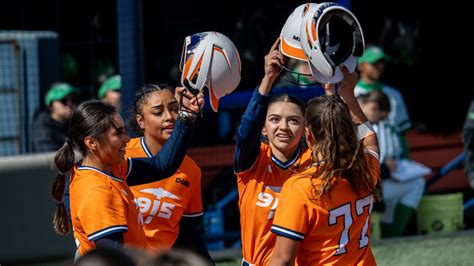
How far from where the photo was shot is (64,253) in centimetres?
827

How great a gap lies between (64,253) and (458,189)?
440 centimetres

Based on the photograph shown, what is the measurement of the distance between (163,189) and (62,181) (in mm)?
791

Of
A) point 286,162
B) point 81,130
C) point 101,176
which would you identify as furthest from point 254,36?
point 101,176

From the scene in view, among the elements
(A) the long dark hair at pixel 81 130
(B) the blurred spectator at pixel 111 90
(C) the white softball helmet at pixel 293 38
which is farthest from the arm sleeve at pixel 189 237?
(B) the blurred spectator at pixel 111 90

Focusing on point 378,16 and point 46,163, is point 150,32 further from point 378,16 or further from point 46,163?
point 378,16

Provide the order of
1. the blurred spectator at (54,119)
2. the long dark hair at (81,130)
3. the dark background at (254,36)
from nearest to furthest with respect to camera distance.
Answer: the long dark hair at (81,130) < the dark background at (254,36) < the blurred spectator at (54,119)

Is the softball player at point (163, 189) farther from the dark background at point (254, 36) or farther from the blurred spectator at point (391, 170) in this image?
the blurred spectator at point (391, 170)

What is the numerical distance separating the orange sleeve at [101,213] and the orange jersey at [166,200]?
0.85m

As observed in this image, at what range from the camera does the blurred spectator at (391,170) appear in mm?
9070

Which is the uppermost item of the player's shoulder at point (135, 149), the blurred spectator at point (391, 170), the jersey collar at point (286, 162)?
the player's shoulder at point (135, 149)

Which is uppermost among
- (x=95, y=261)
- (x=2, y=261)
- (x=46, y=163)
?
(x=95, y=261)

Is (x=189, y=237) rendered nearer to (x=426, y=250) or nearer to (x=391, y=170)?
(x=426, y=250)

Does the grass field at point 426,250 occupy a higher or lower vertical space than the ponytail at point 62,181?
lower

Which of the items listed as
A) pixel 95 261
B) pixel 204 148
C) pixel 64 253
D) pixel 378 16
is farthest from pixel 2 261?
pixel 95 261
